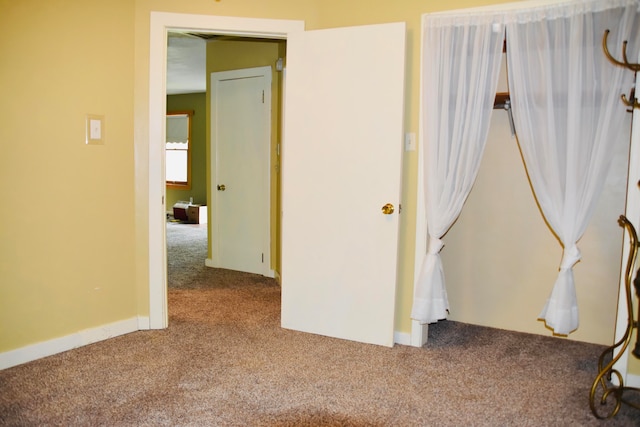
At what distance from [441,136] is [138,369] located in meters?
2.20

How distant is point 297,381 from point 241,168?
295 centimetres

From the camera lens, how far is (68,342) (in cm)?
292

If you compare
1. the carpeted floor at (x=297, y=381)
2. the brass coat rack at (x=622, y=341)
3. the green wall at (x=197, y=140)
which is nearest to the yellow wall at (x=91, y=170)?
the carpeted floor at (x=297, y=381)

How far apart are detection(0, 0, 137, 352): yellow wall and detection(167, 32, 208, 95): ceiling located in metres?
2.28

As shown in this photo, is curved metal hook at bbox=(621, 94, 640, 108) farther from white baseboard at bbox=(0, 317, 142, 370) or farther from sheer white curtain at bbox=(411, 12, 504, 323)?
white baseboard at bbox=(0, 317, 142, 370)

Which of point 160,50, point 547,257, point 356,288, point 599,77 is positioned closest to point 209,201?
point 160,50

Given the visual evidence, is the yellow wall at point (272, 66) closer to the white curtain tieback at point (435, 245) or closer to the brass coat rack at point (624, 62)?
the white curtain tieback at point (435, 245)

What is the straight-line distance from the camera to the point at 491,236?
3514mm

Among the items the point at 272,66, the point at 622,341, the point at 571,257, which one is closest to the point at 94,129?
the point at 272,66

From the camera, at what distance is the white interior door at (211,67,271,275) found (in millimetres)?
4891

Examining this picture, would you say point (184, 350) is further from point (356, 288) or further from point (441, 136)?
point (441, 136)

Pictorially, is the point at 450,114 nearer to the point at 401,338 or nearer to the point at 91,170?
the point at 401,338

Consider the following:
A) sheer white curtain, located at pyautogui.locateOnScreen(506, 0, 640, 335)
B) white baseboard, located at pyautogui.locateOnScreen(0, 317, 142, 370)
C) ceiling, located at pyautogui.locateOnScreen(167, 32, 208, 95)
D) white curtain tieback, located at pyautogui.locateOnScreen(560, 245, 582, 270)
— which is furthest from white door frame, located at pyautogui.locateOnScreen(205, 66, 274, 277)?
white curtain tieback, located at pyautogui.locateOnScreen(560, 245, 582, 270)

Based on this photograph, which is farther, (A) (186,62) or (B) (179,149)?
(B) (179,149)
